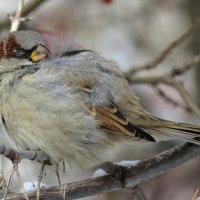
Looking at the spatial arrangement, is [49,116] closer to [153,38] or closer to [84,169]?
[84,169]

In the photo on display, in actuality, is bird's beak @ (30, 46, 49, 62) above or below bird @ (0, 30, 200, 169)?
above

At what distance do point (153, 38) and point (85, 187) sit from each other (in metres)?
3.84

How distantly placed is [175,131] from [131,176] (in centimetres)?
34

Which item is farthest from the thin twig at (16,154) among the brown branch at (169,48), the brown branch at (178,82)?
the brown branch at (169,48)

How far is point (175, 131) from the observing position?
10.3 feet

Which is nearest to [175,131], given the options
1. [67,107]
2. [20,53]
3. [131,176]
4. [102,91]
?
[131,176]

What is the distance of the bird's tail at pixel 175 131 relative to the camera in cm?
297

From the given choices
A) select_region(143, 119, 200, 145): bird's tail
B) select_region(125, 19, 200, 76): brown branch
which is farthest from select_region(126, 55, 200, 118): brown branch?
select_region(143, 119, 200, 145): bird's tail

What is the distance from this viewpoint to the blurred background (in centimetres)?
507

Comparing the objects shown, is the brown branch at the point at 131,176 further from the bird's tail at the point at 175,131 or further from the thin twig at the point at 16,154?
the thin twig at the point at 16,154

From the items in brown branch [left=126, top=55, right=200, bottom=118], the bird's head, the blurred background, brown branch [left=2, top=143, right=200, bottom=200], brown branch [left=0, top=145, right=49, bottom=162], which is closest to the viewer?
brown branch [left=0, top=145, right=49, bottom=162]

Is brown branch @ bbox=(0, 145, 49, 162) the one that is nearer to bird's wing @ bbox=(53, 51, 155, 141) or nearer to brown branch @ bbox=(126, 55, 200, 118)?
bird's wing @ bbox=(53, 51, 155, 141)

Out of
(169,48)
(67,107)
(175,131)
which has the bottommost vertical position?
(175,131)

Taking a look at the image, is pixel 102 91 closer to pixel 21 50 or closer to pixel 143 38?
pixel 21 50
